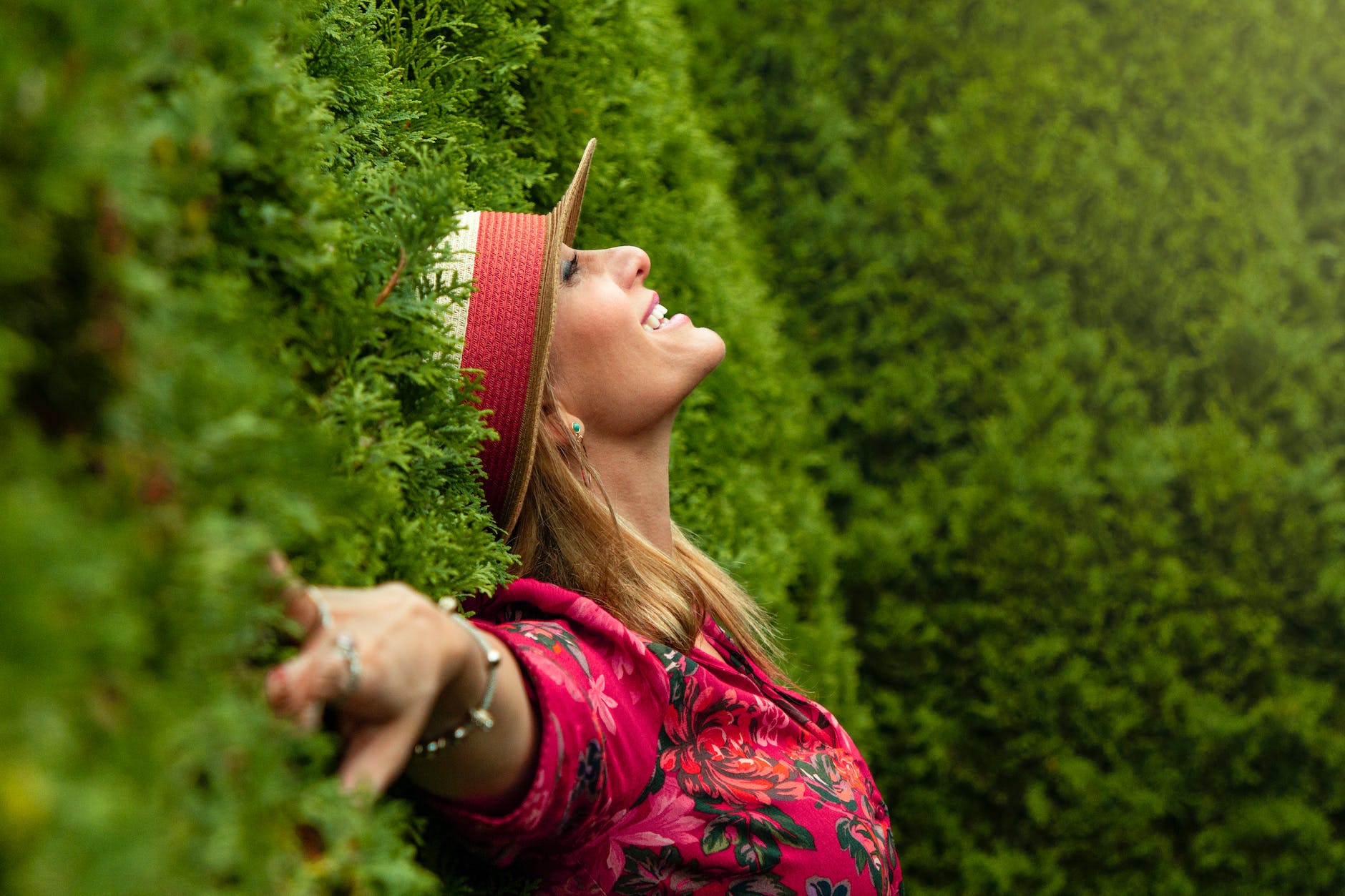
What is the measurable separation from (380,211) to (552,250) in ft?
1.90

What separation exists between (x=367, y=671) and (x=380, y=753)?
0.09 meters

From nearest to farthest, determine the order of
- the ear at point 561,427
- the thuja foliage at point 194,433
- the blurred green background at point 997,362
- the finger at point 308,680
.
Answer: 1. the thuja foliage at point 194,433
2. the finger at point 308,680
3. the ear at point 561,427
4. the blurred green background at point 997,362

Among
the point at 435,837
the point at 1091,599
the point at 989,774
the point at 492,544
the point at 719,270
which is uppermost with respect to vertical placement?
the point at 719,270

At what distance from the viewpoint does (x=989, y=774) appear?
4.45 m

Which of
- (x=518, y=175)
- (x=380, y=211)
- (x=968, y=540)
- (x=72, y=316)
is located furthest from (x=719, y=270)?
(x=72, y=316)

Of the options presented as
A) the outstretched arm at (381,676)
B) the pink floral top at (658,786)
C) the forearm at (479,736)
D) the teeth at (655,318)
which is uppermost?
the teeth at (655,318)

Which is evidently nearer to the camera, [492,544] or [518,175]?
[492,544]

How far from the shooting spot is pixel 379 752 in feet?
3.34

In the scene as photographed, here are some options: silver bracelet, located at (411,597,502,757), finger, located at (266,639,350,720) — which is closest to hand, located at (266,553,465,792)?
finger, located at (266,639,350,720)

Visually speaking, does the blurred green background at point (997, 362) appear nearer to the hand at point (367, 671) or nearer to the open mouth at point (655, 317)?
the open mouth at point (655, 317)

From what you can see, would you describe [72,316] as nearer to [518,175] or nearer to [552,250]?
[552,250]

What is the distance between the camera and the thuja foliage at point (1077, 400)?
4.37 meters

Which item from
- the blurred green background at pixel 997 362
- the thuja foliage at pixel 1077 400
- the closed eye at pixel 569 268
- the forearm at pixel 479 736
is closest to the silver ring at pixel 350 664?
the forearm at pixel 479 736

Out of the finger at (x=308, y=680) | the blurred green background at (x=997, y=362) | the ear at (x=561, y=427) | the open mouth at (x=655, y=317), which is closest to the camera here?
the finger at (x=308, y=680)
